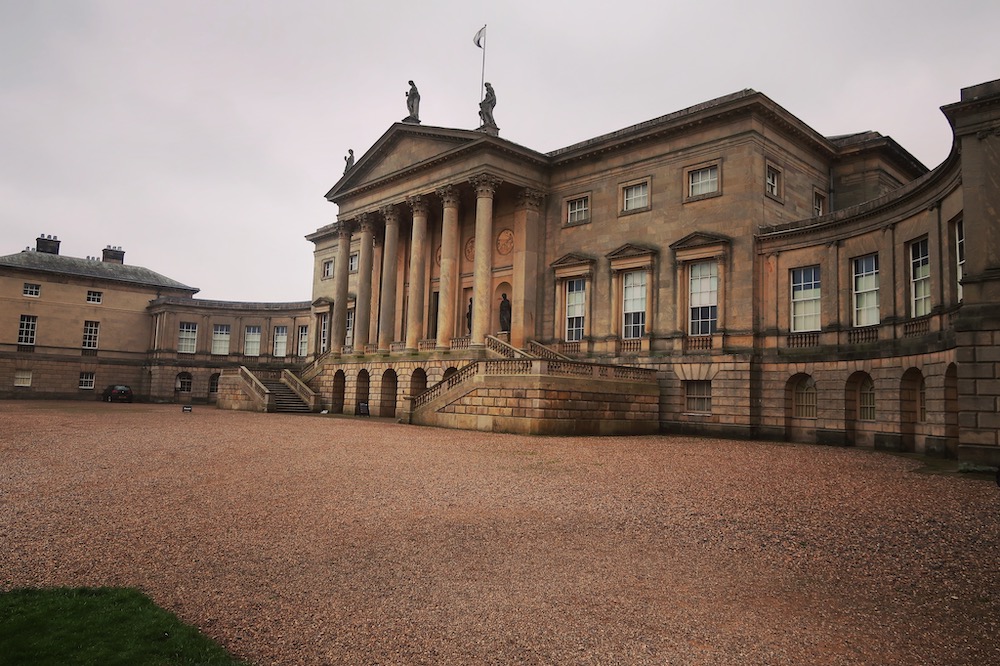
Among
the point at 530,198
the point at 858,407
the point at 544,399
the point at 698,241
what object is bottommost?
the point at 544,399

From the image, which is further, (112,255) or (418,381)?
(112,255)

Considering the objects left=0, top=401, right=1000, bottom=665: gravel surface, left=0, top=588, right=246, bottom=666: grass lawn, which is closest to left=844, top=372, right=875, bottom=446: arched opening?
left=0, top=401, right=1000, bottom=665: gravel surface

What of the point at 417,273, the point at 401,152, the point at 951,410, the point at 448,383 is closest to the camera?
the point at 951,410

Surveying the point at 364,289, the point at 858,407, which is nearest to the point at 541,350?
the point at 364,289

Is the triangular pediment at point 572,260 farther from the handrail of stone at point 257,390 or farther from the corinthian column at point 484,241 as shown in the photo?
the handrail of stone at point 257,390

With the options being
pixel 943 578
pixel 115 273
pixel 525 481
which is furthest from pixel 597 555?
pixel 115 273

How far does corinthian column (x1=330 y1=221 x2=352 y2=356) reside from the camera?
40.9m

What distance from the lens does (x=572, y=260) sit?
32.6 m

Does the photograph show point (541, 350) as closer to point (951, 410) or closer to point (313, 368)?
point (313, 368)

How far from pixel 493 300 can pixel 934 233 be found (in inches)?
805

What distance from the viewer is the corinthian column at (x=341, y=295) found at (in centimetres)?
4090

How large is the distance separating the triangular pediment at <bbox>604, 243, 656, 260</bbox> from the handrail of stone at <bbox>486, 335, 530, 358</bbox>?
6126mm

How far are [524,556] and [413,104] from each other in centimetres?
3430

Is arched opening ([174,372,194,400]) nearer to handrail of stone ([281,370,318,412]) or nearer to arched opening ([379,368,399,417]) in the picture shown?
handrail of stone ([281,370,318,412])
